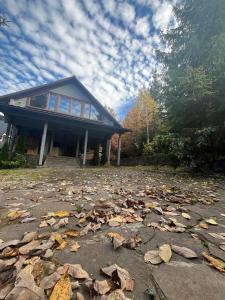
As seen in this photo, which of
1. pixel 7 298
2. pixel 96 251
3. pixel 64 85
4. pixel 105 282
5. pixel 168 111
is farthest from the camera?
pixel 64 85

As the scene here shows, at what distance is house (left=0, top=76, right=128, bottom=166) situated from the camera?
13.2 m

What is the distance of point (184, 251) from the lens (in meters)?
1.32

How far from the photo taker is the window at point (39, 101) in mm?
13962

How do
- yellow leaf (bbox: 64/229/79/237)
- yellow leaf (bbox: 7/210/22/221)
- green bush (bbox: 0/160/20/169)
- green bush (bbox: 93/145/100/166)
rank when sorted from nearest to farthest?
1. yellow leaf (bbox: 64/229/79/237)
2. yellow leaf (bbox: 7/210/22/221)
3. green bush (bbox: 0/160/20/169)
4. green bush (bbox: 93/145/100/166)

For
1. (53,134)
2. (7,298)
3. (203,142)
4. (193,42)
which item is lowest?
(7,298)

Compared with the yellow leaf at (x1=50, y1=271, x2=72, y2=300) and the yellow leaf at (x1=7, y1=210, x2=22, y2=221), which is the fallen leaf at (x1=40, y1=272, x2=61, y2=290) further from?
the yellow leaf at (x1=7, y1=210, x2=22, y2=221)

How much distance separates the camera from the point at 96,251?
131 cm

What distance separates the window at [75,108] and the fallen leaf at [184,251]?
49.4 ft

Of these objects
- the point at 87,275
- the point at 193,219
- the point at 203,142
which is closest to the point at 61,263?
the point at 87,275

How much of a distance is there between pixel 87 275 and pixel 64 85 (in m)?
16.4

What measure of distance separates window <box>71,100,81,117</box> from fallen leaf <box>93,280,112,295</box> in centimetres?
1529

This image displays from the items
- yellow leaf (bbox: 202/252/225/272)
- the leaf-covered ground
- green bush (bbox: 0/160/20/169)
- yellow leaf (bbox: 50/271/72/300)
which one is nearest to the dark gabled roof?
green bush (bbox: 0/160/20/169)

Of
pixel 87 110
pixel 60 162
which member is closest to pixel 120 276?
pixel 60 162

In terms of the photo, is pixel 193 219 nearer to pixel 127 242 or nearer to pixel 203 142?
pixel 127 242
